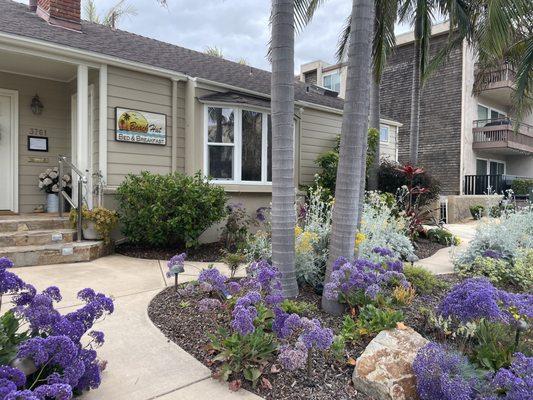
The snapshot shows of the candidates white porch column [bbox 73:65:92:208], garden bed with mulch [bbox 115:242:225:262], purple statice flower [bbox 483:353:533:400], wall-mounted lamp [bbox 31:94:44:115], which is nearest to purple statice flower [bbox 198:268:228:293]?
purple statice flower [bbox 483:353:533:400]

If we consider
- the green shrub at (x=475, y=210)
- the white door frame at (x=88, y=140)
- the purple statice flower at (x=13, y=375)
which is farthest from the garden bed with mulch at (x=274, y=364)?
the green shrub at (x=475, y=210)

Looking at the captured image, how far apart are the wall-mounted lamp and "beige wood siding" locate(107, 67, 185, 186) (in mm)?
1758

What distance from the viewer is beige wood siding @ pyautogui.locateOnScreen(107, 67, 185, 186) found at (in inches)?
280

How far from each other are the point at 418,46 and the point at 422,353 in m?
10.9

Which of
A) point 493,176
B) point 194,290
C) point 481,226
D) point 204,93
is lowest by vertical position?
Result: point 194,290

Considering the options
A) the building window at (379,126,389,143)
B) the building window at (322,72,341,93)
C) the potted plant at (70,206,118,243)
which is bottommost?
the potted plant at (70,206,118,243)

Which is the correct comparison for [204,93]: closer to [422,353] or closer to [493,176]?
[422,353]

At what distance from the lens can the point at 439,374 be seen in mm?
2236

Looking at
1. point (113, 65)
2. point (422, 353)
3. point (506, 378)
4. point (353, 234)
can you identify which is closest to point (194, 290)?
point (353, 234)

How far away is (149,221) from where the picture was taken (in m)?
6.30

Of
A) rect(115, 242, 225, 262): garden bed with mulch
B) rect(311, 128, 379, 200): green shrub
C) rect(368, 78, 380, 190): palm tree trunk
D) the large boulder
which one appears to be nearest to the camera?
the large boulder

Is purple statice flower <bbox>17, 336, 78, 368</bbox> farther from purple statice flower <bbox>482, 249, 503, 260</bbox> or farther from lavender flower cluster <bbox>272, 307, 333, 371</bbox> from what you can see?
purple statice flower <bbox>482, 249, 503, 260</bbox>

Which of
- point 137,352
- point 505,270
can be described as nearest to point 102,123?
point 137,352

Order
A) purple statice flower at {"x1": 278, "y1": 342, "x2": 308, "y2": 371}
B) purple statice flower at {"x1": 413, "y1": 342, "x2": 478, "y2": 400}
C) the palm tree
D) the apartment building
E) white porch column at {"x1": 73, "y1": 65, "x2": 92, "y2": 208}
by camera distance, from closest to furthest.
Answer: purple statice flower at {"x1": 413, "y1": 342, "x2": 478, "y2": 400} < purple statice flower at {"x1": 278, "y1": 342, "x2": 308, "y2": 371} < white porch column at {"x1": 73, "y1": 65, "x2": 92, "y2": 208} < the palm tree < the apartment building
